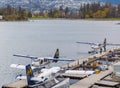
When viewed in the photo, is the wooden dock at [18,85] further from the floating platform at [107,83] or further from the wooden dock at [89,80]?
the floating platform at [107,83]

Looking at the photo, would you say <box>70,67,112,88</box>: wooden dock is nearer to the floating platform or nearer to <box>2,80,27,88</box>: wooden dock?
the floating platform

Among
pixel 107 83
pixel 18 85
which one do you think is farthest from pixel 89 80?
pixel 18 85

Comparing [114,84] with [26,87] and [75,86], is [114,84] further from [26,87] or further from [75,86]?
[26,87]

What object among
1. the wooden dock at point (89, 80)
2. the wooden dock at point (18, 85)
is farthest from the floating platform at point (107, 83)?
the wooden dock at point (18, 85)

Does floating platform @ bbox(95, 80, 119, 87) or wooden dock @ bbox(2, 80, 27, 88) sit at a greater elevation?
floating platform @ bbox(95, 80, 119, 87)

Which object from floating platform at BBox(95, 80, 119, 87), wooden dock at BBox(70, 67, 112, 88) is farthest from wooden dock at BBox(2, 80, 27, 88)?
floating platform at BBox(95, 80, 119, 87)

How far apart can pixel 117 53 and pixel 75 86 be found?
31.5 metres

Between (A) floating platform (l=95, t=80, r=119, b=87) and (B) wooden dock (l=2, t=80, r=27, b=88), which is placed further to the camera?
(B) wooden dock (l=2, t=80, r=27, b=88)

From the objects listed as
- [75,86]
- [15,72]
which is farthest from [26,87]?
[15,72]

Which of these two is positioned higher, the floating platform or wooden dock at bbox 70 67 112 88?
the floating platform

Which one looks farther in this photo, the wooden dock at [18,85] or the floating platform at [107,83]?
the wooden dock at [18,85]

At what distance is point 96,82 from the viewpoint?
121 feet

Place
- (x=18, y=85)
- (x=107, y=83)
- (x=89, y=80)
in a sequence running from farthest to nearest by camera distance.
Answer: (x=89, y=80), (x=18, y=85), (x=107, y=83)

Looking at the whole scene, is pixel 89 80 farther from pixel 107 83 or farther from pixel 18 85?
pixel 18 85
